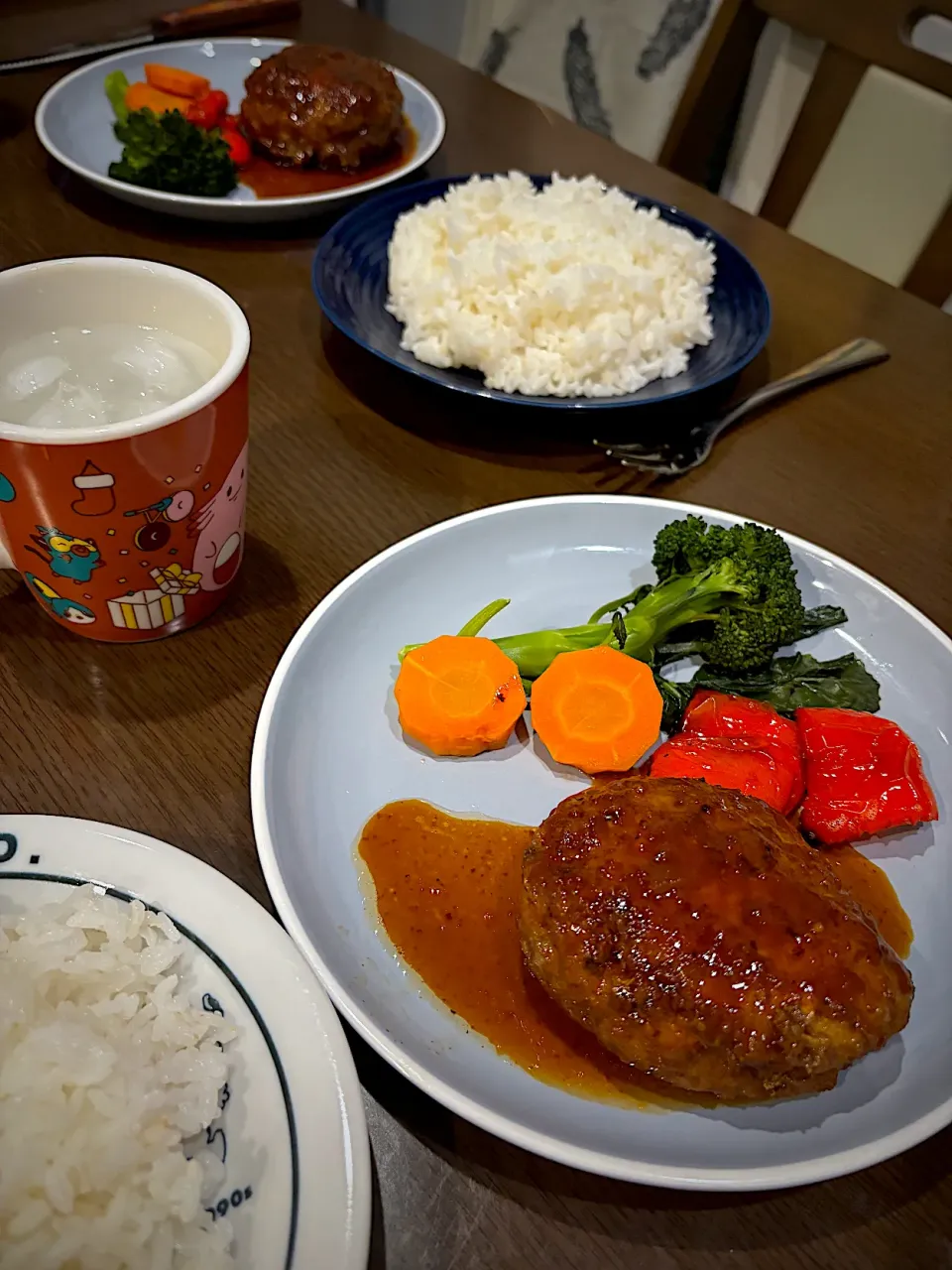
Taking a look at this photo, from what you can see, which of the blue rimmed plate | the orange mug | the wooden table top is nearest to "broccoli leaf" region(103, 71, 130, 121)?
the wooden table top

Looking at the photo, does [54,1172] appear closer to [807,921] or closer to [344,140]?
[807,921]

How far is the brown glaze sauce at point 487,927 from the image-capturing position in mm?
1074

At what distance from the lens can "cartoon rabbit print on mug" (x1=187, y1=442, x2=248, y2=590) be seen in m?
1.32

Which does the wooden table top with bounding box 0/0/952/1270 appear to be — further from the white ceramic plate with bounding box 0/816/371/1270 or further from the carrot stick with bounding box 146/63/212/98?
the carrot stick with bounding box 146/63/212/98

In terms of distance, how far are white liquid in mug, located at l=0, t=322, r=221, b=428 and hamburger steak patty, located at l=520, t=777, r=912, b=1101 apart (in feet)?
2.64

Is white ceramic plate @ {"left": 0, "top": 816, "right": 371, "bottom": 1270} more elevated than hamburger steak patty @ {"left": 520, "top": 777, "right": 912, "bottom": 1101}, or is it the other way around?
hamburger steak patty @ {"left": 520, "top": 777, "right": 912, "bottom": 1101}

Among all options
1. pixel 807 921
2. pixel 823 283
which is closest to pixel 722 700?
pixel 807 921

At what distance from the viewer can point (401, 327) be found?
81.9 inches

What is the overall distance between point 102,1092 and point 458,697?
68cm

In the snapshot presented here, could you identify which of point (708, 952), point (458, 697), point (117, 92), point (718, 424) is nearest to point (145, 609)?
point (458, 697)

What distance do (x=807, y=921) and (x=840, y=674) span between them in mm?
584

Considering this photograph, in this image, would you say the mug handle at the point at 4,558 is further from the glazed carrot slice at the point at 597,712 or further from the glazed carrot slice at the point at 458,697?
the glazed carrot slice at the point at 597,712

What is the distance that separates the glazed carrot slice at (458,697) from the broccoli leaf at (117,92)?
2.10 meters

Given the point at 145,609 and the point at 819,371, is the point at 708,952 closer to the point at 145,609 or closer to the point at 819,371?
the point at 145,609
